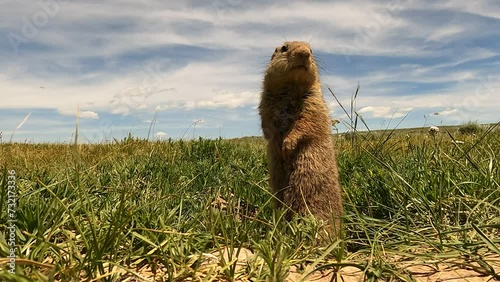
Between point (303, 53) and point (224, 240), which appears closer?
point (224, 240)

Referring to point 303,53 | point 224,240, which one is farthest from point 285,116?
point 224,240

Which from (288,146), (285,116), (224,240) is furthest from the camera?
(285,116)

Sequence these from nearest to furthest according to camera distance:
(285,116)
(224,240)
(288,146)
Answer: (224,240) → (288,146) → (285,116)

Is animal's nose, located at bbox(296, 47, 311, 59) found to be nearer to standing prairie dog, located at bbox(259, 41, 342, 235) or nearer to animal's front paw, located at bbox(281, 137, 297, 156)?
standing prairie dog, located at bbox(259, 41, 342, 235)

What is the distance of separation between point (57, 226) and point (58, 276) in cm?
43

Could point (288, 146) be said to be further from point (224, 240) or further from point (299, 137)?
point (224, 240)

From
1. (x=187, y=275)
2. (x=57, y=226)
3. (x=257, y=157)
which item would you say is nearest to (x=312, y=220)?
(x=187, y=275)

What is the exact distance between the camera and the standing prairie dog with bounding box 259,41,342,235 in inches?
143

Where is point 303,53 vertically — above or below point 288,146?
above

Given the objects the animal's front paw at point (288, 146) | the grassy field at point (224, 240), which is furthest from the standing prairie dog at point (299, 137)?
the grassy field at point (224, 240)

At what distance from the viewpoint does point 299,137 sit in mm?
3773

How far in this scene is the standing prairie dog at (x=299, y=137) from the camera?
364cm

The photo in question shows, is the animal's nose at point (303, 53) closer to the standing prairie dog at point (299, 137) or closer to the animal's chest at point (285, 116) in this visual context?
the standing prairie dog at point (299, 137)

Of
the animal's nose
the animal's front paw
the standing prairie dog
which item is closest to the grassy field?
the standing prairie dog
